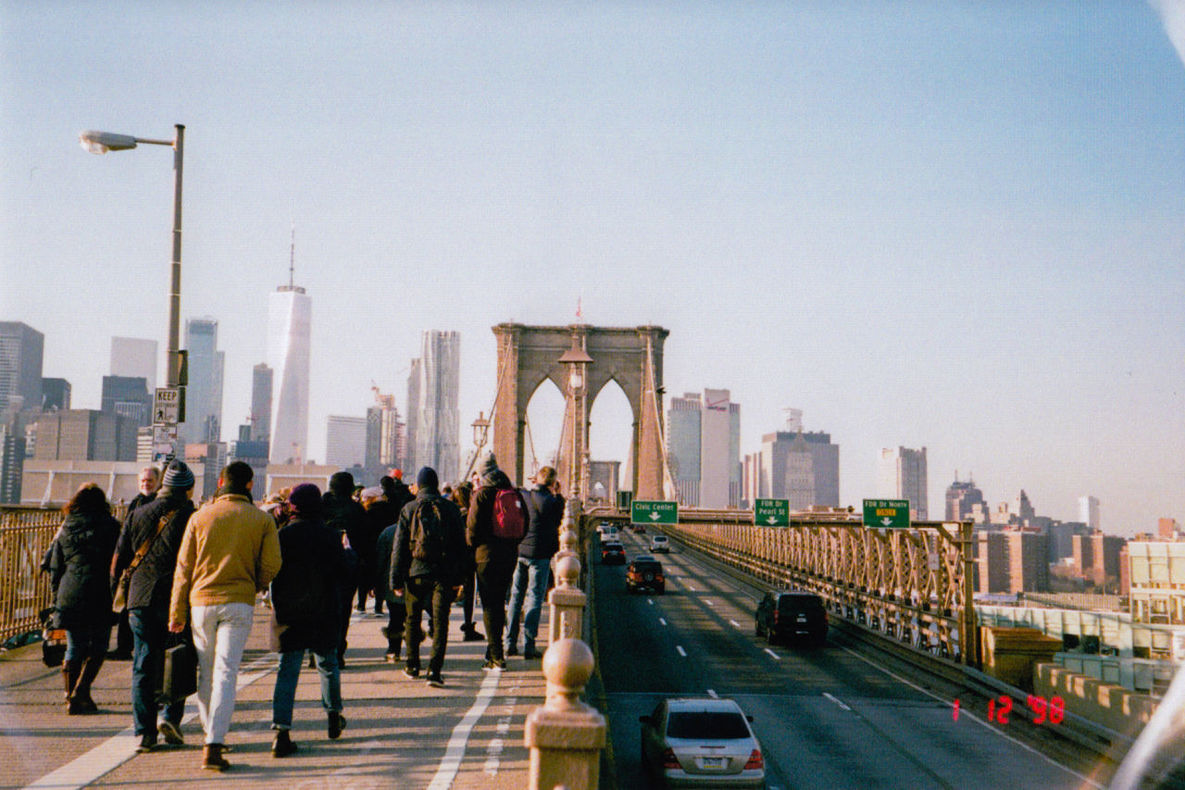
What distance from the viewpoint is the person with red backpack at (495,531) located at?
920 cm

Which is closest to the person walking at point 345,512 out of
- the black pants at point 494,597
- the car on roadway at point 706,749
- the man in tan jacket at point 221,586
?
the black pants at point 494,597

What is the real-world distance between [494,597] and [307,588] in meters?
2.85

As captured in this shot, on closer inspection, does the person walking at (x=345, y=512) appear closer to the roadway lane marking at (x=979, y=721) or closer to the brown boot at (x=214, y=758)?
the brown boot at (x=214, y=758)

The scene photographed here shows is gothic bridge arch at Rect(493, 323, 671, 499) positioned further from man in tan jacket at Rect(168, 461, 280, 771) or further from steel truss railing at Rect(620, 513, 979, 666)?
man in tan jacket at Rect(168, 461, 280, 771)

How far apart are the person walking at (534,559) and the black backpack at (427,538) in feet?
6.49

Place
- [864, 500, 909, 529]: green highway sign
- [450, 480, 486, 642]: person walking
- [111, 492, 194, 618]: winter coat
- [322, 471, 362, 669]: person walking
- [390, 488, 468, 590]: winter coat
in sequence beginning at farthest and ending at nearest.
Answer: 1. [864, 500, 909, 529]: green highway sign
2. [450, 480, 486, 642]: person walking
3. [322, 471, 362, 669]: person walking
4. [390, 488, 468, 590]: winter coat
5. [111, 492, 194, 618]: winter coat

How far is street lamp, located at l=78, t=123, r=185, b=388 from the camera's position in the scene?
12812mm

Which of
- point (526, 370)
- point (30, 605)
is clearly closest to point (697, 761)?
point (30, 605)

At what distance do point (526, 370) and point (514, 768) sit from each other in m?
103

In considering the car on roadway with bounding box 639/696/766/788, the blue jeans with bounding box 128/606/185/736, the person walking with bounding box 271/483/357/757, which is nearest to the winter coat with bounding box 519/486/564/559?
the person walking with bounding box 271/483/357/757

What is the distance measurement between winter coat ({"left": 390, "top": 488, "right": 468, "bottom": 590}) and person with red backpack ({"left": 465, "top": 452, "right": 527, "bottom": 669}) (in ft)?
2.18

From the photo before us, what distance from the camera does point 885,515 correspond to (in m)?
38.7

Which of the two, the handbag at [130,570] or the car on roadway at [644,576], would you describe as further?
the car on roadway at [644,576]

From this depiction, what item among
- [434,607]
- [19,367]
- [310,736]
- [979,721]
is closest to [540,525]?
[434,607]
